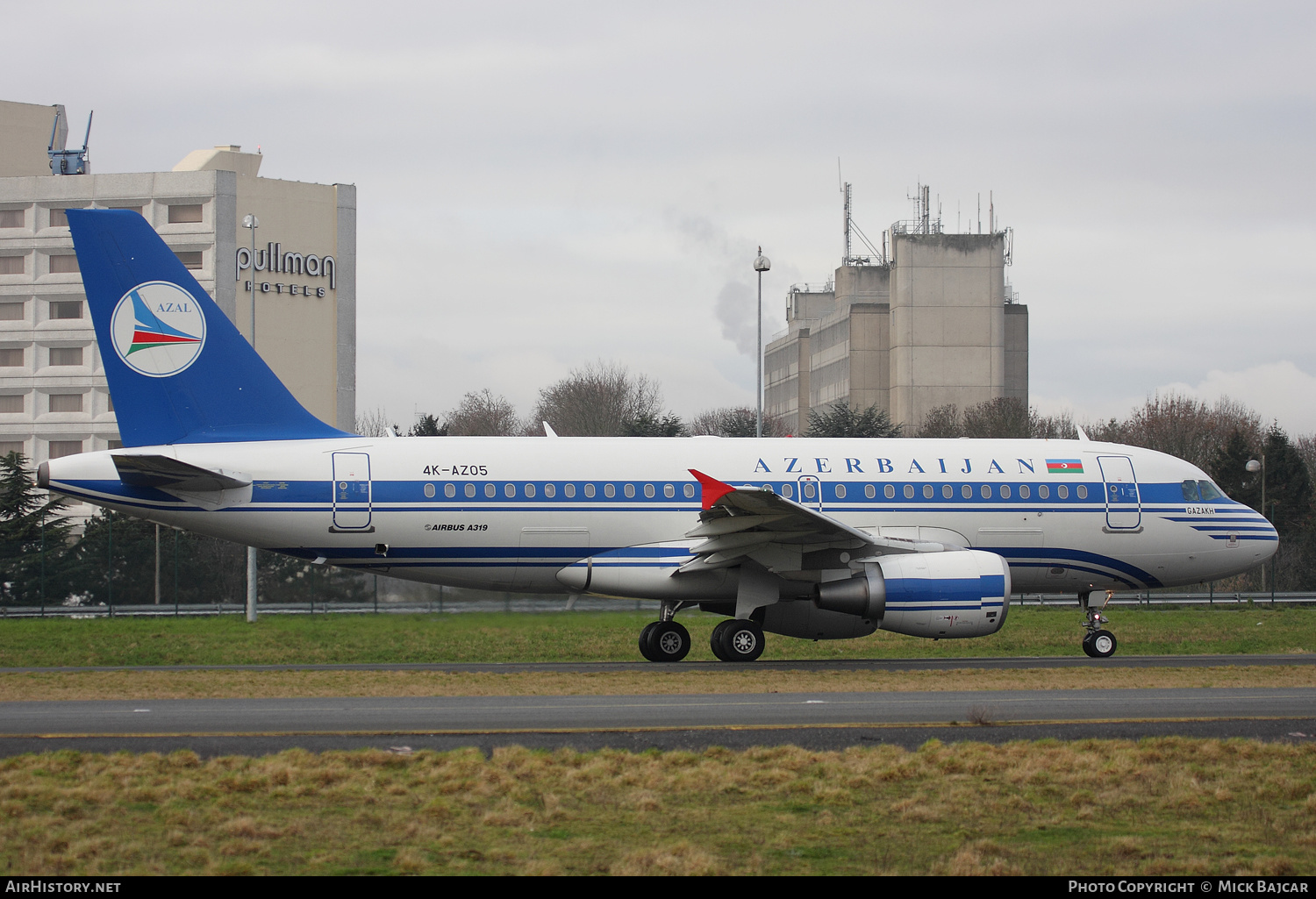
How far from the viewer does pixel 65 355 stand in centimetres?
7131

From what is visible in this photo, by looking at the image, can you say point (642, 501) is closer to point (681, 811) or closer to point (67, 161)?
point (681, 811)

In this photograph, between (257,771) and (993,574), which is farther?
(993,574)

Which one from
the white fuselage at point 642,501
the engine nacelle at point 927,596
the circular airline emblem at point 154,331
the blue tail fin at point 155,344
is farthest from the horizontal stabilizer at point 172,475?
the engine nacelle at point 927,596

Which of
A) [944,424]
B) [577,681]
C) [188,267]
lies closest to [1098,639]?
[577,681]

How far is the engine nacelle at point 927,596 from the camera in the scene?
18.1m

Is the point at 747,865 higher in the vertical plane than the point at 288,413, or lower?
lower

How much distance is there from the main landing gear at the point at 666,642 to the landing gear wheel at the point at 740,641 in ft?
2.51

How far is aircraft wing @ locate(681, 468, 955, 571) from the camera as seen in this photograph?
17828 millimetres

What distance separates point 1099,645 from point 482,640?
454 inches

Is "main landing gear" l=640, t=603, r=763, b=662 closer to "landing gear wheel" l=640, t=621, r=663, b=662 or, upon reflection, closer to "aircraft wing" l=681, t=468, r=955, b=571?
"landing gear wheel" l=640, t=621, r=663, b=662

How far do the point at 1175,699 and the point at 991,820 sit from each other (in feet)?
23.1

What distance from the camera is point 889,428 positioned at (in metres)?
51.4

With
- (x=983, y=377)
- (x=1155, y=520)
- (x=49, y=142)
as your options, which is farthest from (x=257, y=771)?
(x=983, y=377)

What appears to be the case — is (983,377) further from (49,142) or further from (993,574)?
(993,574)
